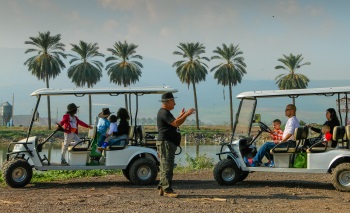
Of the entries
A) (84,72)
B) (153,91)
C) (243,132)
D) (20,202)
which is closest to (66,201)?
(20,202)

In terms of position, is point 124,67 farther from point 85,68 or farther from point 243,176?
point 243,176

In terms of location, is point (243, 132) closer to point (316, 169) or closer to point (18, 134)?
point (316, 169)

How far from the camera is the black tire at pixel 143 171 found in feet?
40.5

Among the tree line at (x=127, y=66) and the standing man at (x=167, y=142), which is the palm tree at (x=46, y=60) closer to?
the tree line at (x=127, y=66)

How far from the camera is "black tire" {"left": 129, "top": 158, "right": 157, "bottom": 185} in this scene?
40.5 ft

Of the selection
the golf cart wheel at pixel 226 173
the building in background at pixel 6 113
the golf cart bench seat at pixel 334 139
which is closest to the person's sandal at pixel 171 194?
the golf cart wheel at pixel 226 173

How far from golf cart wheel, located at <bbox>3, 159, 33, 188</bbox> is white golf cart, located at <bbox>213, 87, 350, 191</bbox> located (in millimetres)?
3894

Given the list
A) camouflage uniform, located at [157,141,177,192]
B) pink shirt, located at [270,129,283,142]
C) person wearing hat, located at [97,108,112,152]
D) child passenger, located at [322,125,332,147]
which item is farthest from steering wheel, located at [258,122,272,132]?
person wearing hat, located at [97,108,112,152]

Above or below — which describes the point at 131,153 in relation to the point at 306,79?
below

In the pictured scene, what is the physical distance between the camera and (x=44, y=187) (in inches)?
478

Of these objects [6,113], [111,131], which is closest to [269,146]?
[111,131]

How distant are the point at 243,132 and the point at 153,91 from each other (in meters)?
2.16

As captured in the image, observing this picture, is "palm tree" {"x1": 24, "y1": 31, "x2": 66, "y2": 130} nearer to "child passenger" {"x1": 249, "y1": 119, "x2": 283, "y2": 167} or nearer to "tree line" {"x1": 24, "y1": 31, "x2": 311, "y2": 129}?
"tree line" {"x1": 24, "y1": 31, "x2": 311, "y2": 129}

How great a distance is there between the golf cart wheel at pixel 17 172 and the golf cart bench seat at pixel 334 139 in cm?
573
